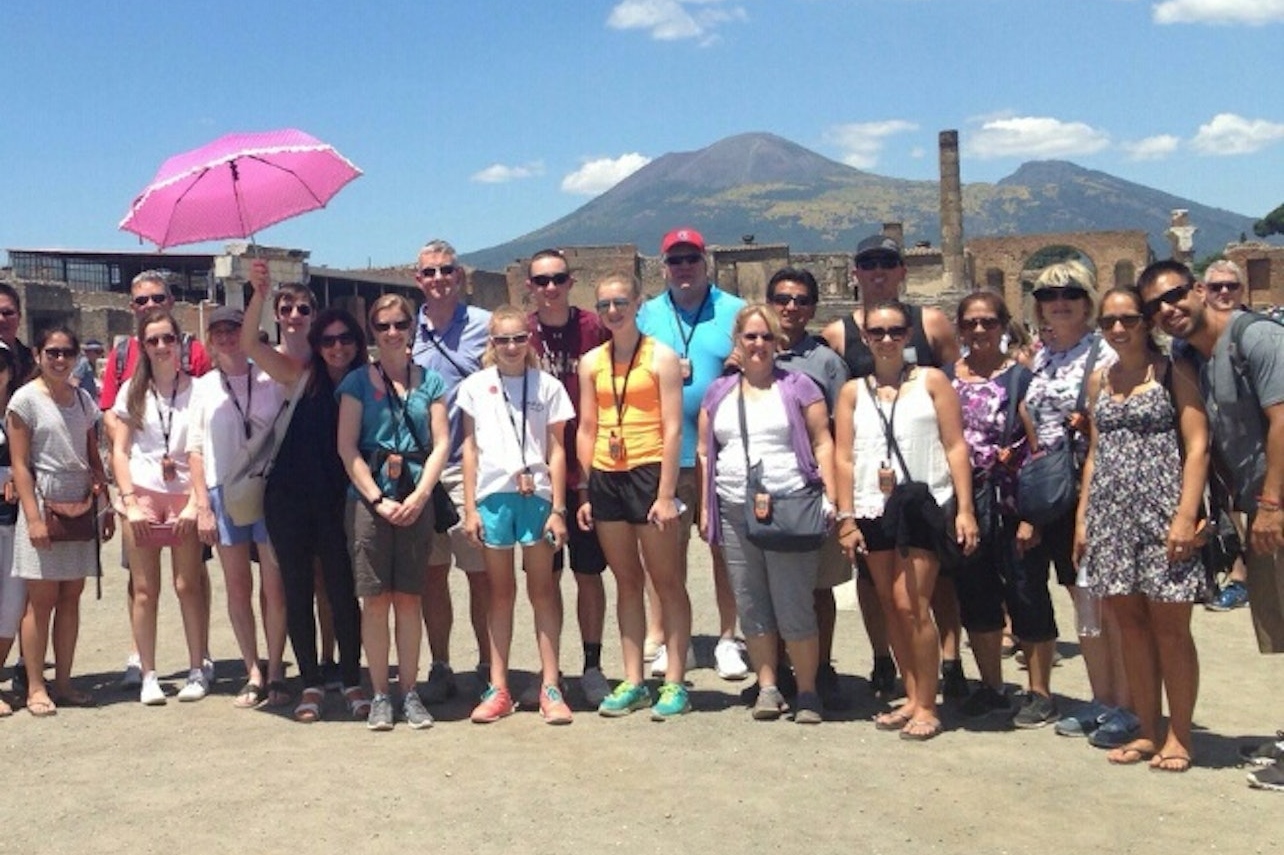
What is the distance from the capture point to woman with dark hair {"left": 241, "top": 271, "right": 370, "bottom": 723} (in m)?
5.75

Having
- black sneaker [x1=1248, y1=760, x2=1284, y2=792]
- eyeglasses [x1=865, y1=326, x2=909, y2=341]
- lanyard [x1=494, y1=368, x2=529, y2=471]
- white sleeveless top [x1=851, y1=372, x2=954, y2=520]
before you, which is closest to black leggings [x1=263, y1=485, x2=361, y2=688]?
lanyard [x1=494, y1=368, x2=529, y2=471]

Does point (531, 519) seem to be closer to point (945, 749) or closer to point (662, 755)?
point (662, 755)

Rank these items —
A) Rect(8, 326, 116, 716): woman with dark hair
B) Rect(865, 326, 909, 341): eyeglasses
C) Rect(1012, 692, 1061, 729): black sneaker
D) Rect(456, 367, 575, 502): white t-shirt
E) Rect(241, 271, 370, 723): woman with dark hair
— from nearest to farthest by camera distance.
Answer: Rect(865, 326, 909, 341): eyeglasses, Rect(1012, 692, 1061, 729): black sneaker, Rect(456, 367, 575, 502): white t-shirt, Rect(241, 271, 370, 723): woman with dark hair, Rect(8, 326, 116, 716): woman with dark hair

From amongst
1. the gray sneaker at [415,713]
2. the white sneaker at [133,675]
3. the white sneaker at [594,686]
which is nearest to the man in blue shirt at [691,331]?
the white sneaker at [594,686]

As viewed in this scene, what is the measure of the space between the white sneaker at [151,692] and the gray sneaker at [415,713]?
1.38m

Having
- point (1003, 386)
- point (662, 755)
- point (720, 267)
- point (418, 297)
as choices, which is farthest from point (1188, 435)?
point (418, 297)

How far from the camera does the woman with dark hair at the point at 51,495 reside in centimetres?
597

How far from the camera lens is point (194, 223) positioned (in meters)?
6.21

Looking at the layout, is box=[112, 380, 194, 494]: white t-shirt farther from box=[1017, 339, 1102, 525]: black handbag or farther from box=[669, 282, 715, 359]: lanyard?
box=[1017, 339, 1102, 525]: black handbag

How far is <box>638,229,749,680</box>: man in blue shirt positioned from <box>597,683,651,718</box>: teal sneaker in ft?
1.79

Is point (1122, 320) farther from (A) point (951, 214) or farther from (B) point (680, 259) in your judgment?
(A) point (951, 214)

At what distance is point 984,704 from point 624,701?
1.64 metres

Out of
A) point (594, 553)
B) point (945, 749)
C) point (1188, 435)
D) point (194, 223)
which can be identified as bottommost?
point (945, 749)

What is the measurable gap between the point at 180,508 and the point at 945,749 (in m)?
3.81
